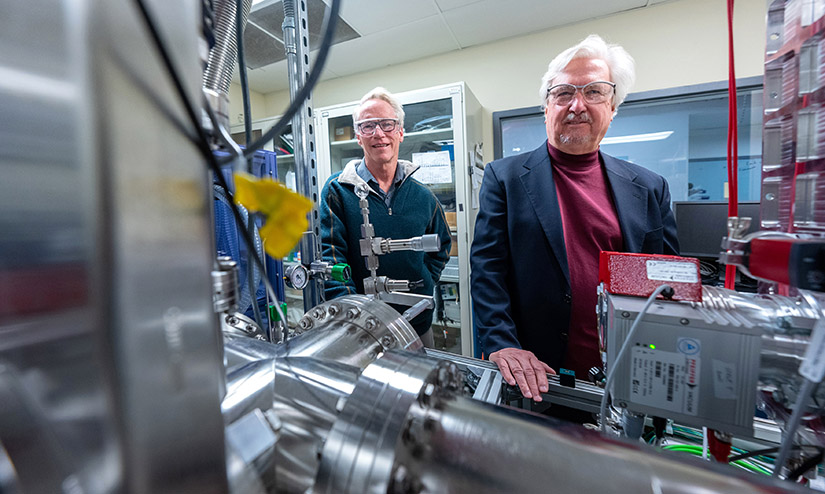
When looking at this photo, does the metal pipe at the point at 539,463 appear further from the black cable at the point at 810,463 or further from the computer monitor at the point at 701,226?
the computer monitor at the point at 701,226

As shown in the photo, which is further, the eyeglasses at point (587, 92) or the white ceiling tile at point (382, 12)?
the white ceiling tile at point (382, 12)

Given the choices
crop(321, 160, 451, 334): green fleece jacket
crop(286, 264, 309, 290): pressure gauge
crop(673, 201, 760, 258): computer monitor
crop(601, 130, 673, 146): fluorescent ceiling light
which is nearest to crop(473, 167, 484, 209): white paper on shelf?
crop(321, 160, 451, 334): green fleece jacket

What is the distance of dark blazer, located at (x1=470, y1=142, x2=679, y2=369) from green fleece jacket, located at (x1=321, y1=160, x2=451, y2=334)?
43 centimetres

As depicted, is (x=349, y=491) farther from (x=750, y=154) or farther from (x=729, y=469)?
(x=750, y=154)

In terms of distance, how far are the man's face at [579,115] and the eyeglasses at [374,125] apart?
0.70 meters

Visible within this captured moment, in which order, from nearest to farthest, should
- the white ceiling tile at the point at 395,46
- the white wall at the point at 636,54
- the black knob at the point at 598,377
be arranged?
1. the black knob at the point at 598,377
2. the white wall at the point at 636,54
3. the white ceiling tile at the point at 395,46

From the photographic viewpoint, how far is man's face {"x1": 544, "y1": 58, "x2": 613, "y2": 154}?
1.13m

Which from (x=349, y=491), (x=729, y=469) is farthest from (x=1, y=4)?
(x=729, y=469)

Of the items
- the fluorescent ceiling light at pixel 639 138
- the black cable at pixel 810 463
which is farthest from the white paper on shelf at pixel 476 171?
the black cable at pixel 810 463

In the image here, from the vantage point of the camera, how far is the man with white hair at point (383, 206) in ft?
5.03

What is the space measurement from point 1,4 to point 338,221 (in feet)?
4.44

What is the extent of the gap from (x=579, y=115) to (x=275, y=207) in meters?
1.20

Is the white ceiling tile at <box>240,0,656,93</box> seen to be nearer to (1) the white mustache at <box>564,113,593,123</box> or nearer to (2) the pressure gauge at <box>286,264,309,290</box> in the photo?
(1) the white mustache at <box>564,113,593,123</box>

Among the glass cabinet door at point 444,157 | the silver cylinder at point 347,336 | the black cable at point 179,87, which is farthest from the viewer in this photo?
the glass cabinet door at point 444,157
